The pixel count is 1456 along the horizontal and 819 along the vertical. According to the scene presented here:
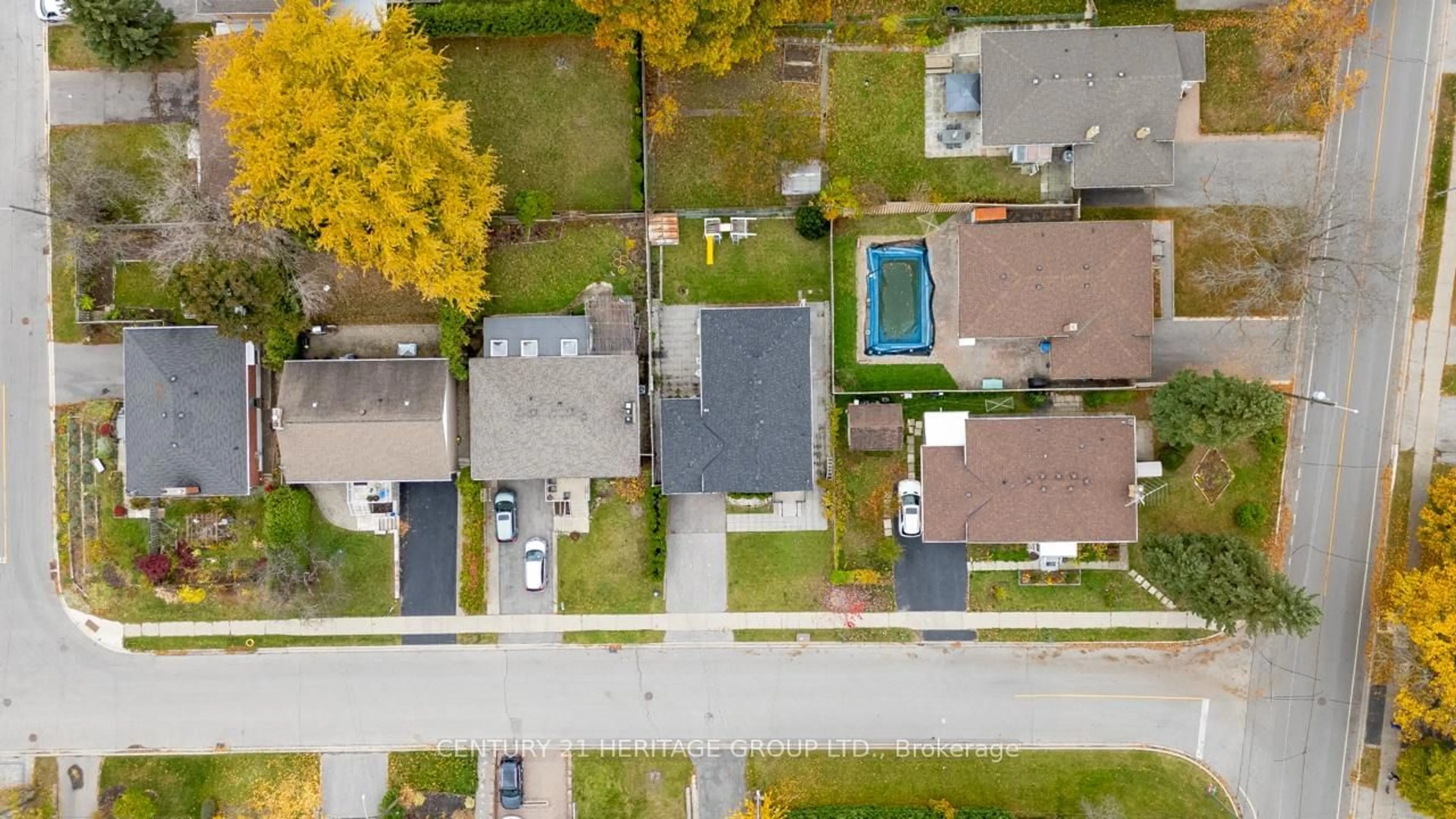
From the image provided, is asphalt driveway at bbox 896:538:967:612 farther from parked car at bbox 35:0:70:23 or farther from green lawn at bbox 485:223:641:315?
parked car at bbox 35:0:70:23

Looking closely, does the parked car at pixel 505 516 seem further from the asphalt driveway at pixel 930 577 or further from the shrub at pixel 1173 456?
the shrub at pixel 1173 456

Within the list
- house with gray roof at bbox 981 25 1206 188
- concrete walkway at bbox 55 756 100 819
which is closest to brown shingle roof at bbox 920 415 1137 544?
house with gray roof at bbox 981 25 1206 188

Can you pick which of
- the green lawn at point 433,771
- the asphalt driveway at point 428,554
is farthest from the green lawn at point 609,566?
the green lawn at point 433,771

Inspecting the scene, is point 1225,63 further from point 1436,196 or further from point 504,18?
point 504,18

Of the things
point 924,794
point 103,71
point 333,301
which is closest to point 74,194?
point 103,71

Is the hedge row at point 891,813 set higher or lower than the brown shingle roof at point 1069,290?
lower
